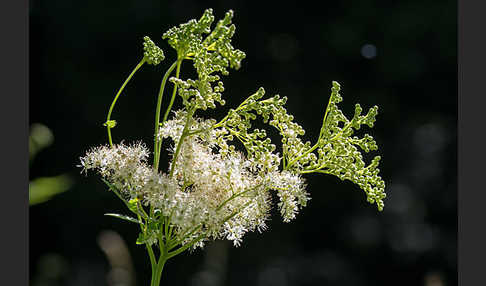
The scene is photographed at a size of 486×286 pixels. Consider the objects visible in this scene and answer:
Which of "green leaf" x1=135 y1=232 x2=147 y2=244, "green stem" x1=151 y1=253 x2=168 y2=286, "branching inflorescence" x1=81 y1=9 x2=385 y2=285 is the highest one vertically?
"branching inflorescence" x1=81 y1=9 x2=385 y2=285

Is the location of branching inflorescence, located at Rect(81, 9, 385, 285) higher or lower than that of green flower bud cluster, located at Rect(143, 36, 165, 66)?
lower

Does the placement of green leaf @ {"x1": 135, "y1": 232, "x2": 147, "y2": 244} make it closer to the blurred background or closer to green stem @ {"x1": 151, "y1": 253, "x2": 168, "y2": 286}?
green stem @ {"x1": 151, "y1": 253, "x2": 168, "y2": 286}
